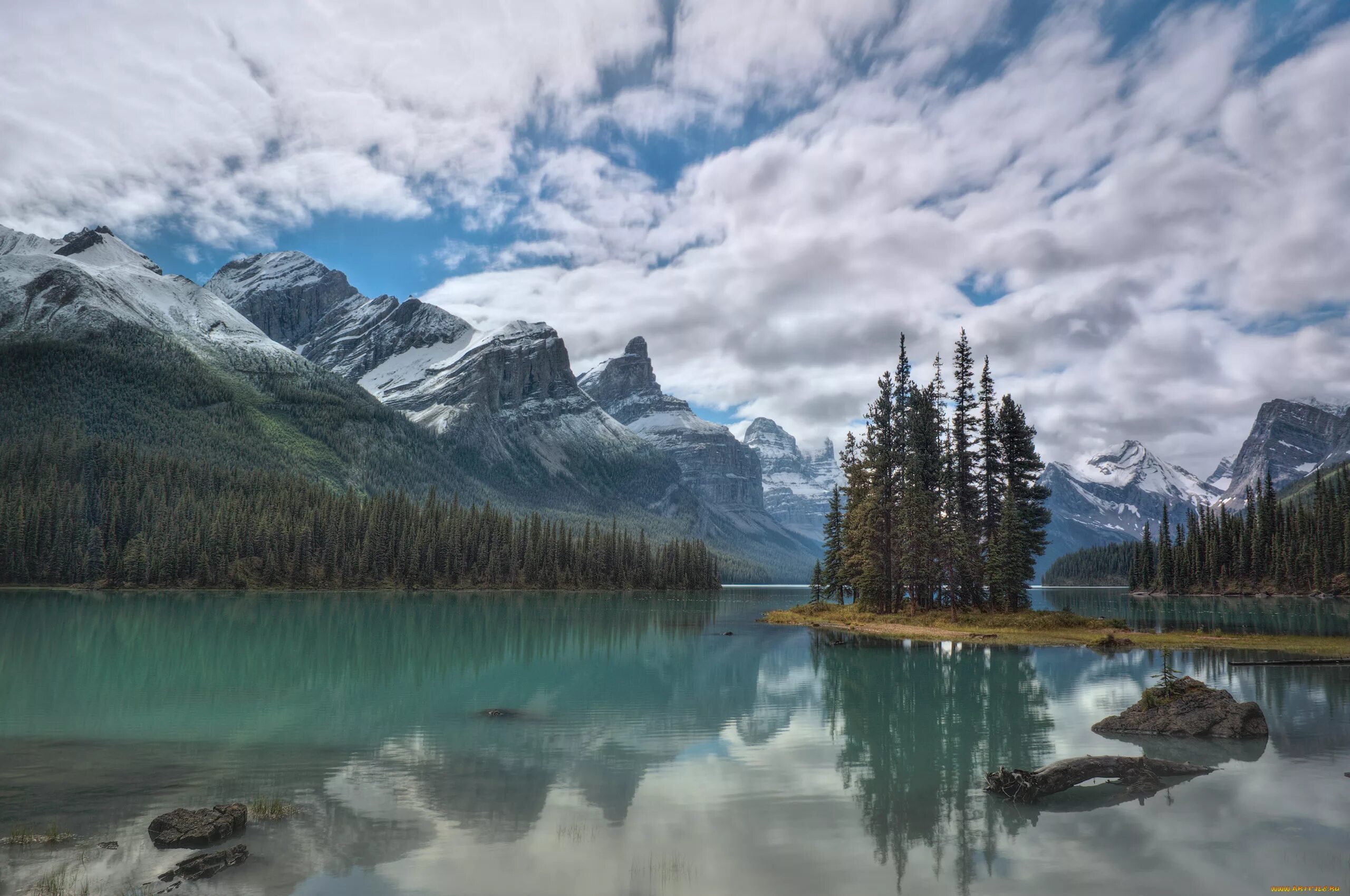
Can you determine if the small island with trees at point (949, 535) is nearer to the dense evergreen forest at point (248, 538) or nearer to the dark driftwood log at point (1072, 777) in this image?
the dark driftwood log at point (1072, 777)

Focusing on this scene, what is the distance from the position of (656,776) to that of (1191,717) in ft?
52.9

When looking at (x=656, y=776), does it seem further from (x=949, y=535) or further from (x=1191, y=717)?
(x=949, y=535)

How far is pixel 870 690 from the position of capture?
1232 inches

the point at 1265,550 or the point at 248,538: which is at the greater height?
the point at 1265,550

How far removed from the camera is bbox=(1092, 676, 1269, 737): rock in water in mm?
21594

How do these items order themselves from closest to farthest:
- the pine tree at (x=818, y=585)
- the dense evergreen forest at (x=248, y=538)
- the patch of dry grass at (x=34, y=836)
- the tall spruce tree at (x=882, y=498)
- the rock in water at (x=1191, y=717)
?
1. the patch of dry grass at (x=34, y=836)
2. the rock in water at (x=1191, y=717)
3. the tall spruce tree at (x=882, y=498)
4. the pine tree at (x=818, y=585)
5. the dense evergreen forest at (x=248, y=538)

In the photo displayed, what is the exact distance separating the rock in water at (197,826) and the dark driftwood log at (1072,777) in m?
14.8

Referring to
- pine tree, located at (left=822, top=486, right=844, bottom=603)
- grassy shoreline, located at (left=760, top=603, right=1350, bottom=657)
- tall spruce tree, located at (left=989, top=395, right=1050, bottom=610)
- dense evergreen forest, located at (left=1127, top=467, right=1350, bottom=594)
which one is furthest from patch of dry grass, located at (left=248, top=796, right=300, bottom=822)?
dense evergreen forest, located at (left=1127, top=467, right=1350, bottom=594)

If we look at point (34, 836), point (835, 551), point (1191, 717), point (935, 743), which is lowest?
point (34, 836)

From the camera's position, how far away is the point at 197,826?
12906 mm

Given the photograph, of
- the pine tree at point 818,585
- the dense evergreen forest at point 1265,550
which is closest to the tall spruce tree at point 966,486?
the pine tree at point 818,585

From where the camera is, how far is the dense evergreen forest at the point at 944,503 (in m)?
62.5

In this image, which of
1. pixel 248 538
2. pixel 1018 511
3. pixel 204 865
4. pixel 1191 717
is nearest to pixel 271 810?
pixel 204 865

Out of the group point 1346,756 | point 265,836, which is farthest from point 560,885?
point 1346,756
